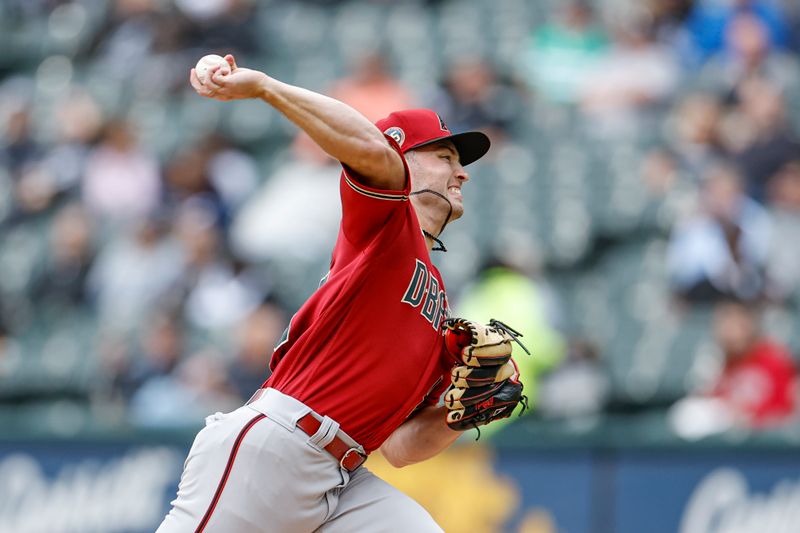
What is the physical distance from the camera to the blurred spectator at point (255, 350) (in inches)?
311

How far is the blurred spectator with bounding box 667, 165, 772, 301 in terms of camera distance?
7.90m

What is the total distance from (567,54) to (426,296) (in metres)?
6.50

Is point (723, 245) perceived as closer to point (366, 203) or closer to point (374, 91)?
point (374, 91)

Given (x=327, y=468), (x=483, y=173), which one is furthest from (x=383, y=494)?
(x=483, y=173)

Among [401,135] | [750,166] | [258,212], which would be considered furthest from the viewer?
[258,212]

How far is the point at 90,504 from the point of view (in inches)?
296

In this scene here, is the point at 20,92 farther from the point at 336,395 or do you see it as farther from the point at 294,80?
the point at 336,395

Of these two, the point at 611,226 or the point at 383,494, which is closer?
the point at 383,494

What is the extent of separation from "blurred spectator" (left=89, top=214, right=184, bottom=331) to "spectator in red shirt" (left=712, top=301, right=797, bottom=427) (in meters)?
4.13

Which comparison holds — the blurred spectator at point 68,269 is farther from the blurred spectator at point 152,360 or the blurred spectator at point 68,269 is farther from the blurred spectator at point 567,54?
the blurred spectator at point 567,54

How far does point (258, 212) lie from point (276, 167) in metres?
0.71

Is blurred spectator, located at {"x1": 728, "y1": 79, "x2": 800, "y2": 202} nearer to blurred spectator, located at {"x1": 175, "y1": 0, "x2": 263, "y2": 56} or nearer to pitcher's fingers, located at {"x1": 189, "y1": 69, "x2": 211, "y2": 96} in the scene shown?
blurred spectator, located at {"x1": 175, "y1": 0, "x2": 263, "y2": 56}

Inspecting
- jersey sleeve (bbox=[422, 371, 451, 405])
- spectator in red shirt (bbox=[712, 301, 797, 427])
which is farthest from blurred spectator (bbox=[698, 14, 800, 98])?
jersey sleeve (bbox=[422, 371, 451, 405])

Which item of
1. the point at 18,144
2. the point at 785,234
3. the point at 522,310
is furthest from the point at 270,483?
the point at 18,144
